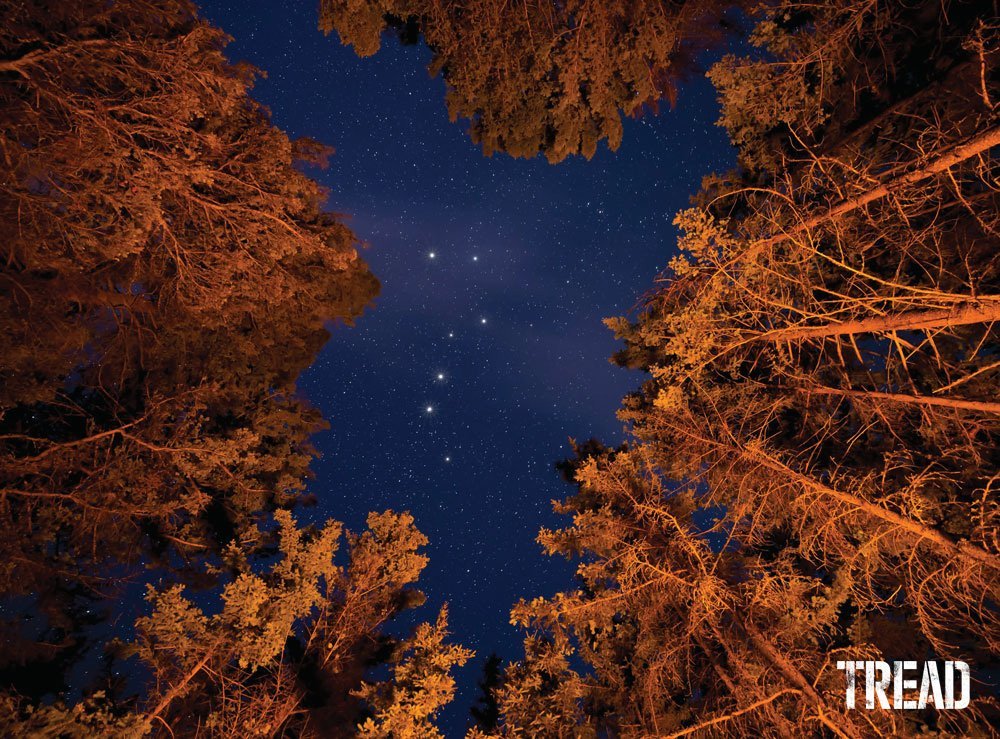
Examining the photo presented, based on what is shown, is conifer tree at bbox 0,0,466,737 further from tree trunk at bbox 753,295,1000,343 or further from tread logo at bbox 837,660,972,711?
tree trunk at bbox 753,295,1000,343

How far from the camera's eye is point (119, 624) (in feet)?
24.7

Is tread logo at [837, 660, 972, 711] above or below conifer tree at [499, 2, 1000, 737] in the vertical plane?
below

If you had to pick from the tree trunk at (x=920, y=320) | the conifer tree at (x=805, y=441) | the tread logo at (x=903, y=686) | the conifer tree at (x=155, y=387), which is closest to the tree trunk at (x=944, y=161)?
the conifer tree at (x=805, y=441)

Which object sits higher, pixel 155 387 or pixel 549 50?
pixel 549 50

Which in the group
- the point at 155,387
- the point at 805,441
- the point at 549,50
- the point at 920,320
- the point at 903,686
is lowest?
the point at 903,686

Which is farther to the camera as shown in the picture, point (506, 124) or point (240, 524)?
point (240, 524)

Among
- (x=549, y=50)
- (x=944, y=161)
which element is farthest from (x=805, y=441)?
(x=549, y=50)

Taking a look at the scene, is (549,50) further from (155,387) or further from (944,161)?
(155,387)

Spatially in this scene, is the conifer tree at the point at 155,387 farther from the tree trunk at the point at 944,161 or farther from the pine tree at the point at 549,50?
the tree trunk at the point at 944,161

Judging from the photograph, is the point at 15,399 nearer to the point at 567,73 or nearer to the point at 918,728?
the point at 567,73

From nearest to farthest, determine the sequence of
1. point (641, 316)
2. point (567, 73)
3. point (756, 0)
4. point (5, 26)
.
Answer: point (5, 26) → point (756, 0) → point (567, 73) → point (641, 316)

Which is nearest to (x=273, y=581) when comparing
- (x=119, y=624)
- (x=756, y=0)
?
(x=119, y=624)

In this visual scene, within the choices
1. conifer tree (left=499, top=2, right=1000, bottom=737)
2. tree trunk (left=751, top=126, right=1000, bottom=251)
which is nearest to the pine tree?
conifer tree (left=499, top=2, right=1000, bottom=737)

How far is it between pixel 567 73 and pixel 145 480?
8.79 m
